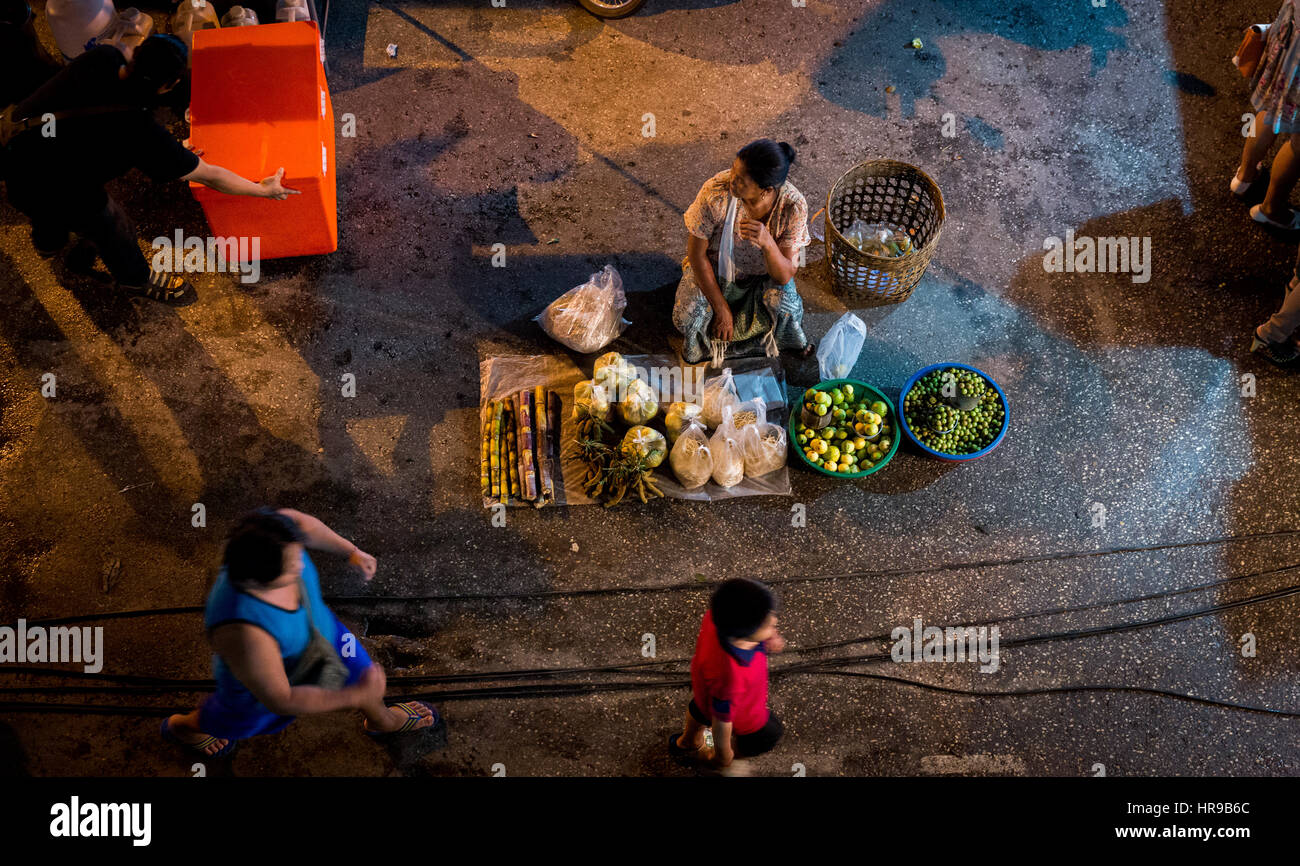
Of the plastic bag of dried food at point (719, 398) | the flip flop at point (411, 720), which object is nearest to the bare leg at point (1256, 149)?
the plastic bag of dried food at point (719, 398)

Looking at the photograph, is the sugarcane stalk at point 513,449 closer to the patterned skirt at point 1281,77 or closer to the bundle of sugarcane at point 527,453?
the bundle of sugarcane at point 527,453

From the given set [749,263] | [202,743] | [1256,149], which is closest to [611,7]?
[749,263]

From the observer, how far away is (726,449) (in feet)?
14.2

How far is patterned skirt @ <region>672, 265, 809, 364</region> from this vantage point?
14.8ft

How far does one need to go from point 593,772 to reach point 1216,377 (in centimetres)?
383

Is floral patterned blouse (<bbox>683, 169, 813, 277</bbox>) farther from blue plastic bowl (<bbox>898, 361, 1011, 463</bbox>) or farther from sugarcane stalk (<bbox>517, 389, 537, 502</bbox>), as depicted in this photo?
sugarcane stalk (<bbox>517, 389, 537, 502</bbox>)

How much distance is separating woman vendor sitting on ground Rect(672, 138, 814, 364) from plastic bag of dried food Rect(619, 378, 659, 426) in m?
0.40

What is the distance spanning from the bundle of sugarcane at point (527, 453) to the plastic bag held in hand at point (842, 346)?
1.54m

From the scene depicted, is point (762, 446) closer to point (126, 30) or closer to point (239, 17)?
point (239, 17)

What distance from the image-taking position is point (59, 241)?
4703mm

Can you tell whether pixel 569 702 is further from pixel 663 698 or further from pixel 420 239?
pixel 420 239

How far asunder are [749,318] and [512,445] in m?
1.37

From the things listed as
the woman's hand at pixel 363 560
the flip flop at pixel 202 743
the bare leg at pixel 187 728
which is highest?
the woman's hand at pixel 363 560

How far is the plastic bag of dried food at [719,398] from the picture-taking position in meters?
4.45
